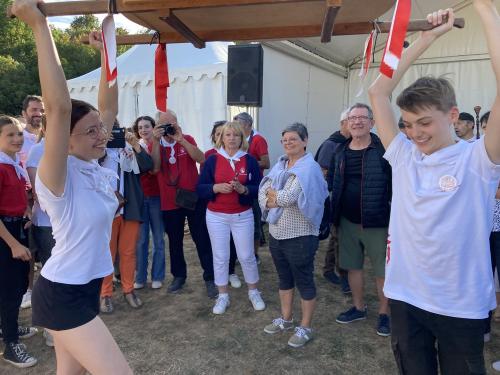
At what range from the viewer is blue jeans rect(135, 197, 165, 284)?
14.1 feet

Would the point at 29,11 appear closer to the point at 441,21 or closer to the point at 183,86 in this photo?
the point at 441,21

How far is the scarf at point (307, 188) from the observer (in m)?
3.10

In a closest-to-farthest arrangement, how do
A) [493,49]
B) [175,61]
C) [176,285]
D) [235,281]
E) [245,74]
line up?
[493,49] → [176,285] → [235,281] → [245,74] → [175,61]

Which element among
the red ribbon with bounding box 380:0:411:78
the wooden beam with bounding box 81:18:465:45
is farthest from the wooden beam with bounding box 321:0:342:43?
the red ribbon with bounding box 380:0:411:78

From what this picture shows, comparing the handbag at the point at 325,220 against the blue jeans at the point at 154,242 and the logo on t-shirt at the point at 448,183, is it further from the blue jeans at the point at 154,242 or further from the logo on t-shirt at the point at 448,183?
the logo on t-shirt at the point at 448,183

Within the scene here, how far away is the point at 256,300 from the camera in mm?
3875

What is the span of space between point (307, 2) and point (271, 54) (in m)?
5.73

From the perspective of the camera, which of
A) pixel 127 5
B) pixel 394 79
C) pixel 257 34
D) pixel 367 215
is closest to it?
pixel 127 5

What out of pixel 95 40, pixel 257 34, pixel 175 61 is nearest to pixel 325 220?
pixel 257 34

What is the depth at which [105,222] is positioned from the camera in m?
1.83

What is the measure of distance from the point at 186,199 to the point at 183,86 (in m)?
4.01

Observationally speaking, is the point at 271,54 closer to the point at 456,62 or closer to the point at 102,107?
the point at 456,62

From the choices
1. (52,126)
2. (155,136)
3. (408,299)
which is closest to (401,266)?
(408,299)

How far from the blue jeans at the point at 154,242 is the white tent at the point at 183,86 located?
3.25 metres
